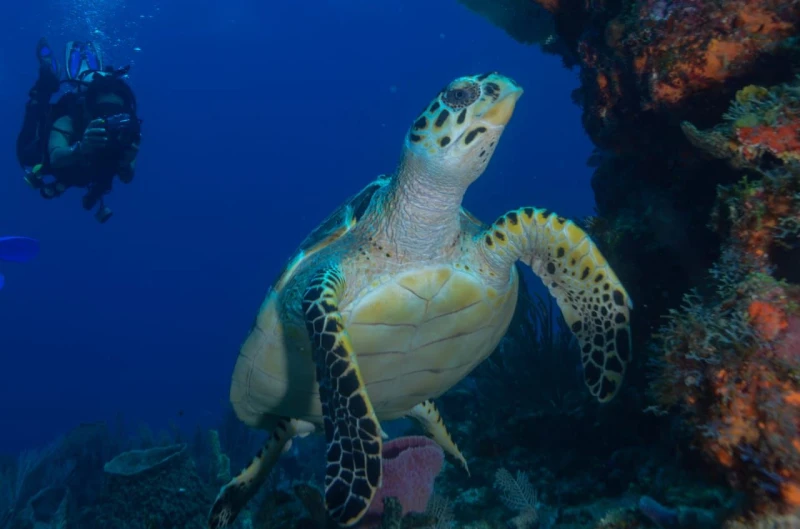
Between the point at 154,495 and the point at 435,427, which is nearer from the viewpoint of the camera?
the point at 435,427

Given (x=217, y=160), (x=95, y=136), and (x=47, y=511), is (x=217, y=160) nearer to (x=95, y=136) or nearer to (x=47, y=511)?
(x=47, y=511)

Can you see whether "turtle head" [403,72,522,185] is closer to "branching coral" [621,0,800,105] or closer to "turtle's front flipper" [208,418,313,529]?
"branching coral" [621,0,800,105]

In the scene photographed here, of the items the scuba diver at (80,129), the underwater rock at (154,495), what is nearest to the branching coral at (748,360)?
the underwater rock at (154,495)

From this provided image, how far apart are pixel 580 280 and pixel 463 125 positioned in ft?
4.81

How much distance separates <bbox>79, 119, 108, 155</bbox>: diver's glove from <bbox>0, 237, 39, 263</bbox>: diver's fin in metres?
1.66

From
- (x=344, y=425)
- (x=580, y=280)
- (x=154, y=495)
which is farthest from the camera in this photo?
(x=154, y=495)

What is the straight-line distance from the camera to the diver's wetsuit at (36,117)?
26.6 ft

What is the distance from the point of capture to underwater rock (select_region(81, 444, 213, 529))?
223 inches

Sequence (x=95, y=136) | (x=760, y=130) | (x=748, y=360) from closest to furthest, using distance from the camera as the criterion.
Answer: (x=748, y=360)
(x=760, y=130)
(x=95, y=136)

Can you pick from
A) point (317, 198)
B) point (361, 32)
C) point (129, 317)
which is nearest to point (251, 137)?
point (317, 198)

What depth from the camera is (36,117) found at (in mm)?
8148

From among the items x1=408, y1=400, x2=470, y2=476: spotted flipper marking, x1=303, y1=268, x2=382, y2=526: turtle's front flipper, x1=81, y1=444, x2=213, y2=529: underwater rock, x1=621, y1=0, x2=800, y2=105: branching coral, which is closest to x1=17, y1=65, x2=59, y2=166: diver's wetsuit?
x1=81, y1=444, x2=213, y2=529: underwater rock

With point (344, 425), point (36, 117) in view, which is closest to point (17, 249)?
point (36, 117)

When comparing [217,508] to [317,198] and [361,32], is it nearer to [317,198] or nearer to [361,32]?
[361,32]
